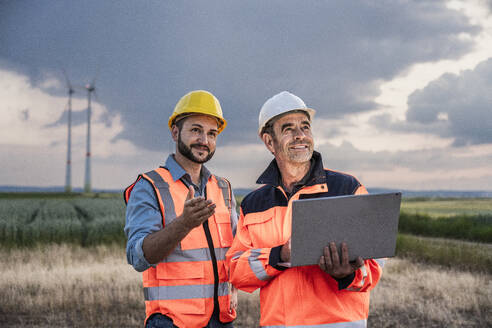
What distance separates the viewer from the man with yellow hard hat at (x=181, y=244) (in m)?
3.06

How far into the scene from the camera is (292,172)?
3.19m

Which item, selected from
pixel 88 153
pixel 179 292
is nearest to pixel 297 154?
pixel 179 292

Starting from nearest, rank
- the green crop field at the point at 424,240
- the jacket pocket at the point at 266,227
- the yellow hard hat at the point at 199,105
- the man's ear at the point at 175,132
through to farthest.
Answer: the jacket pocket at the point at 266,227
the yellow hard hat at the point at 199,105
the man's ear at the point at 175,132
the green crop field at the point at 424,240

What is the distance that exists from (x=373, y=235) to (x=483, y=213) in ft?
63.0

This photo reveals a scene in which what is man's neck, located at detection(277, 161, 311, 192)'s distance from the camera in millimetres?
3180

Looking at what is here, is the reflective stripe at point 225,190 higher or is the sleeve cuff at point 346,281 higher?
the reflective stripe at point 225,190

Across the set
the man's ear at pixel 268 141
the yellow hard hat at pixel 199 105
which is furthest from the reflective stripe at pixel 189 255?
the yellow hard hat at pixel 199 105

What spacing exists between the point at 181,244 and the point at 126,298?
730cm

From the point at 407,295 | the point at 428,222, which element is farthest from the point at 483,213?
the point at 407,295

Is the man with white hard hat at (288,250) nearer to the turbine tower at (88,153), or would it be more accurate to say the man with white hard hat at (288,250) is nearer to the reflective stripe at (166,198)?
the reflective stripe at (166,198)

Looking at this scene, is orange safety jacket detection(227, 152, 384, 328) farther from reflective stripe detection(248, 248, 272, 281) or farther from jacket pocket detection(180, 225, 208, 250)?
jacket pocket detection(180, 225, 208, 250)

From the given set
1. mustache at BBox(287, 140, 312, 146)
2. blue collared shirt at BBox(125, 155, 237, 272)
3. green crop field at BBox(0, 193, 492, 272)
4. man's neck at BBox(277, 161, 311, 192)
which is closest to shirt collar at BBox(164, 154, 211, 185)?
blue collared shirt at BBox(125, 155, 237, 272)

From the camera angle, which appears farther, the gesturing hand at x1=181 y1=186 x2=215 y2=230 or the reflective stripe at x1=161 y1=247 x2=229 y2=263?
the reflective stripe at x1=161 y1=247 x2=229 y2=263

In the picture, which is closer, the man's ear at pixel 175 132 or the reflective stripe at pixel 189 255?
the reflective stripe at pixel 189 255
